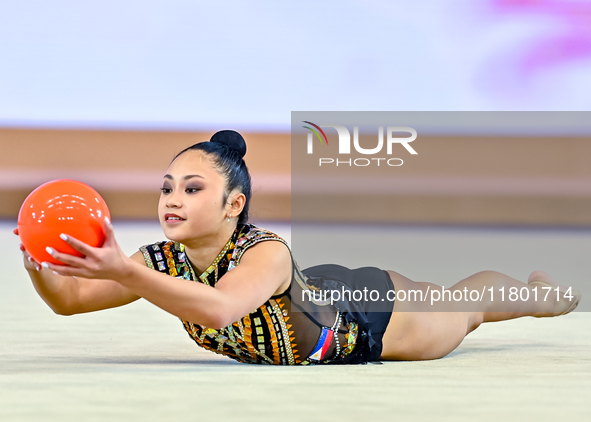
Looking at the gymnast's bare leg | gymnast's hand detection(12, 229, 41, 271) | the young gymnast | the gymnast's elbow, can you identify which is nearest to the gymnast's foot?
the gymnast's bare leg

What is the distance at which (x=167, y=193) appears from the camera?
1738 millimetres

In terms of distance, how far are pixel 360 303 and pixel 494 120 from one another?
5.38 m

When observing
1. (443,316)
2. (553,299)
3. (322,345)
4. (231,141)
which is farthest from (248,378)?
(553,299)

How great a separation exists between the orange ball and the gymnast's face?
0.27m

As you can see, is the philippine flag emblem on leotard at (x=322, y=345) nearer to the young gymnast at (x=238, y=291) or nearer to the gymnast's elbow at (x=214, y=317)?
the young gymnast at (x=238, y=291)

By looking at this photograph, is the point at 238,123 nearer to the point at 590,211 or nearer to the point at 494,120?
the point at 494,120

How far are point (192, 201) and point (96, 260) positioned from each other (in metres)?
0.46

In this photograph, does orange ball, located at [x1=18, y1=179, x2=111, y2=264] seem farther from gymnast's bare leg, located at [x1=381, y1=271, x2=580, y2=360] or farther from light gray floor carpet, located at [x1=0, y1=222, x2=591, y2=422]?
gymnast's bare leg, located at [x1=381, y1=271, x2=580, y2=360]

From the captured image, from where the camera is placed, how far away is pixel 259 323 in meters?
1.75

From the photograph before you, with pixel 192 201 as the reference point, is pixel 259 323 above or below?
below

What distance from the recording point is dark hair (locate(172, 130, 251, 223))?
1.77 metres

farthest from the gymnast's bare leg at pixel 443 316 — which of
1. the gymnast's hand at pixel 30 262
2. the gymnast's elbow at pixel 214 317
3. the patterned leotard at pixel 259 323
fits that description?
the gymnast's hand at pixel 30 262

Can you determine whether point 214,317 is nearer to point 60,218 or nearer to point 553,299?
point 60,218

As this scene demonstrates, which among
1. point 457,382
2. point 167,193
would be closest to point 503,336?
point 457,382
